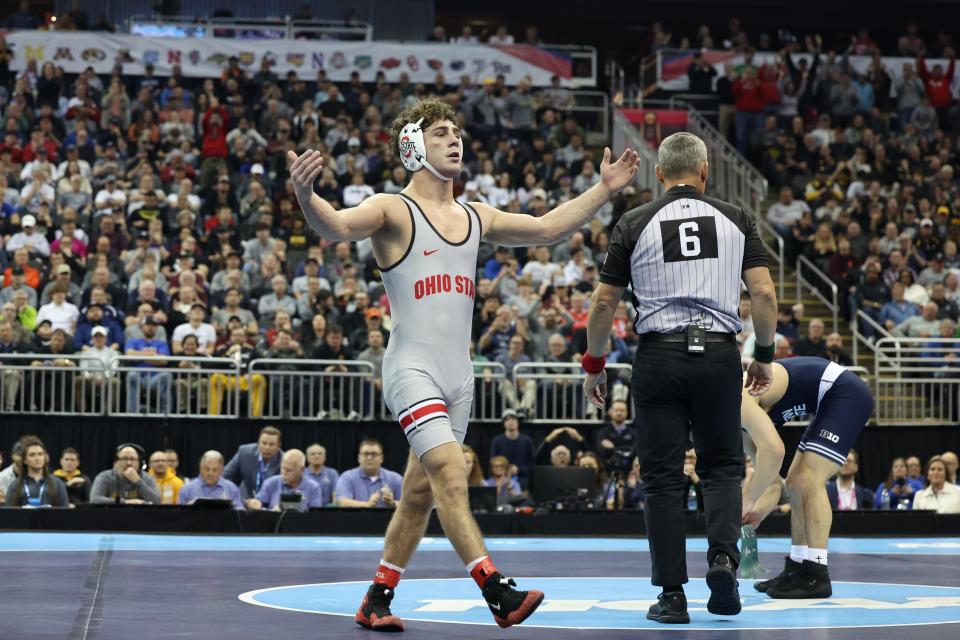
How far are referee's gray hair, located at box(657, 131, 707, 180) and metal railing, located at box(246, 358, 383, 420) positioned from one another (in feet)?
29.2

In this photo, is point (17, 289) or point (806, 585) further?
point (17, 289)

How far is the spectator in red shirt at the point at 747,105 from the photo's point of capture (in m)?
23.7

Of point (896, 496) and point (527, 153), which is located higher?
point (527, 153)

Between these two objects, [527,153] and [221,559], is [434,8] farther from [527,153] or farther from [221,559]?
[221,559]

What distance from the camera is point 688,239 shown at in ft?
→ 19.5

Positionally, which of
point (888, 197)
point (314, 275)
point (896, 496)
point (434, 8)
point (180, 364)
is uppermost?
point (434, 8)

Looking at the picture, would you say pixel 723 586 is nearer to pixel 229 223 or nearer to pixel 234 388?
pixel 234 388

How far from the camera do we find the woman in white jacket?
1367cm

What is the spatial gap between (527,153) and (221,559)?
13.4m

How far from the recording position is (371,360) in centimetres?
1518

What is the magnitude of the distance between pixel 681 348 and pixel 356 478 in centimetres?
756

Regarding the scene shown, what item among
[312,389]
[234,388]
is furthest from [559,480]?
[234,388]

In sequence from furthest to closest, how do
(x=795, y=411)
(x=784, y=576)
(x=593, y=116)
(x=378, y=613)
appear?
(x=593, y=116) → (x=795, y=411) → (x=784, y=576) → (x=378, y=613)

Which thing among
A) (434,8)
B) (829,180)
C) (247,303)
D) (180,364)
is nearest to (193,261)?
(247,303)
